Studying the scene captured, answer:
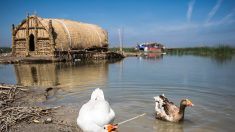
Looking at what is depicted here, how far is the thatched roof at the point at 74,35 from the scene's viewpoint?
2866cm

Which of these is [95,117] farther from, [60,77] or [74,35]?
[74,35]

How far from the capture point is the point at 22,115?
7121 millimetres

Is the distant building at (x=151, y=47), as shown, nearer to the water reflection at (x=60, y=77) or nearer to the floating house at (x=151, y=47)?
the floating house at (x=151, y=47)

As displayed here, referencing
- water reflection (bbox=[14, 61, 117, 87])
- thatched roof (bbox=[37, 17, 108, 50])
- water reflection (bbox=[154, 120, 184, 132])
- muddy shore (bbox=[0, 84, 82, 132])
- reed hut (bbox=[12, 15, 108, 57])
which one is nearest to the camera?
muddy shore (bbox=[0, 84, 82, 132])

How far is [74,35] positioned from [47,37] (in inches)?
124

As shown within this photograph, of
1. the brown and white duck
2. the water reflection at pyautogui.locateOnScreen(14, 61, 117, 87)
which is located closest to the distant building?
the water reflection at pyautogui.locateOnScreen(14, 61, 117, 87)

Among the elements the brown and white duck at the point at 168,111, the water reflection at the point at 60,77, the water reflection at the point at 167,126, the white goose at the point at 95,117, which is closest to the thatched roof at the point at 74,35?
the water reflection at the point at 60,77

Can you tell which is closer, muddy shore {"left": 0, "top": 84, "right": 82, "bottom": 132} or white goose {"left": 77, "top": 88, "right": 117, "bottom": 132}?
white goose {"left": 77, "top": 88, "right": 117, "bottom": 132}

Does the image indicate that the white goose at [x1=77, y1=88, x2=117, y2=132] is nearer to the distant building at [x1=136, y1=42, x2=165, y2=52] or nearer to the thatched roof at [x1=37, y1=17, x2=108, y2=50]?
the thatched roof at [x1=37, y1=17, x2=108, y2=50]

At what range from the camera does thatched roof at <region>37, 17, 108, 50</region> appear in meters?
28.7

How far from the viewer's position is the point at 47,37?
92.7 ft

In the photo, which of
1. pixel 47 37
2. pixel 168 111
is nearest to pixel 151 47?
pixel 47 37

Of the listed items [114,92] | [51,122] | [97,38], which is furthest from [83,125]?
[97,38]

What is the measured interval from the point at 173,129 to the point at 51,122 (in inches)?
120
